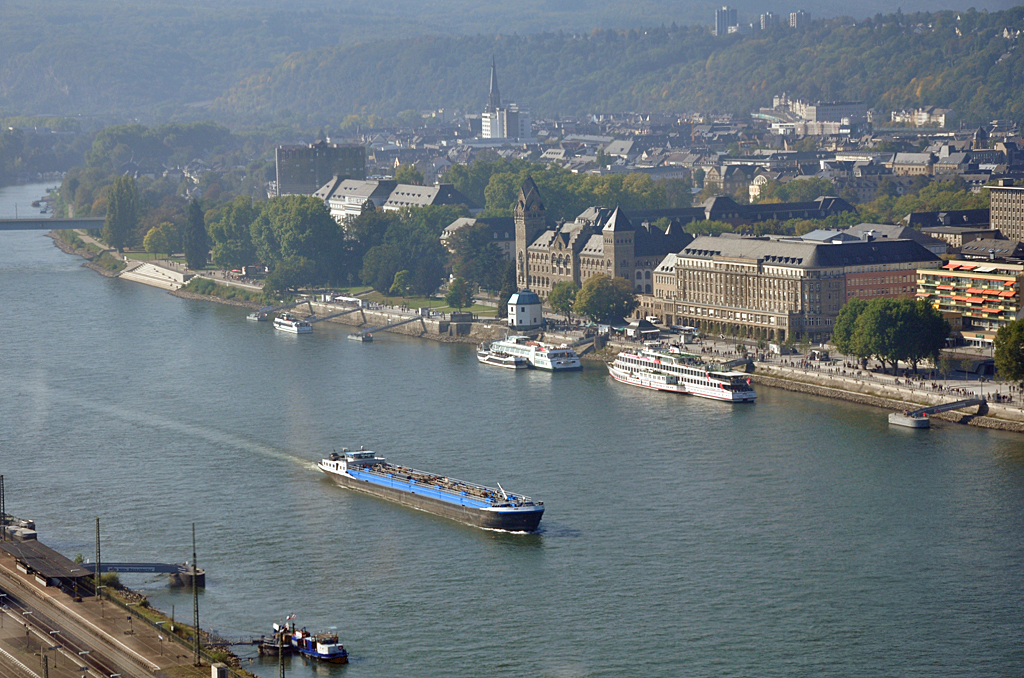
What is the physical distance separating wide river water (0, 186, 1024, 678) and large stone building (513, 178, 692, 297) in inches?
493

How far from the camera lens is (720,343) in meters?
60.0

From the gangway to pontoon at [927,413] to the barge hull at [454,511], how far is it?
1321 centimetres

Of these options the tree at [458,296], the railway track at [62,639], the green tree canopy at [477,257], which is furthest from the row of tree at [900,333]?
the railway track at [62,639]

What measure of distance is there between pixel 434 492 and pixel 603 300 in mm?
27246

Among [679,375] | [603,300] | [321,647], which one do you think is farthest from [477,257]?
[321,647]

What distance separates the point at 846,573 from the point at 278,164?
83.1 m

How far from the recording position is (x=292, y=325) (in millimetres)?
68125

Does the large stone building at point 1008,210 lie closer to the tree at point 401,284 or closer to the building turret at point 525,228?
the building turret at point 525,228

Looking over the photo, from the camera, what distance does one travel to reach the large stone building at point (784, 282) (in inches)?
2346

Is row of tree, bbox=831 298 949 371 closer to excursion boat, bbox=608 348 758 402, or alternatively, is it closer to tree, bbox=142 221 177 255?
→ excursion boat, bbox=608 348 758 402

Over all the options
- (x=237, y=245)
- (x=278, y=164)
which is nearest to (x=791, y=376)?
(x=237, y=245)

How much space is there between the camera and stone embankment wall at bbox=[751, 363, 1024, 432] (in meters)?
45.5

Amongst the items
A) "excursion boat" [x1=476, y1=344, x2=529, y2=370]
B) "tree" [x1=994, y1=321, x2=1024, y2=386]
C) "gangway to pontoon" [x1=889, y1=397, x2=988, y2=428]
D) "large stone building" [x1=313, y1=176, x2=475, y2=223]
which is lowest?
"gangway to pontoon" [x1=889, y1=397, x2=988, y2=428]

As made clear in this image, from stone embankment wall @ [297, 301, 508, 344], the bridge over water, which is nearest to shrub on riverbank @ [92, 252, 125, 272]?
the bridge over water
